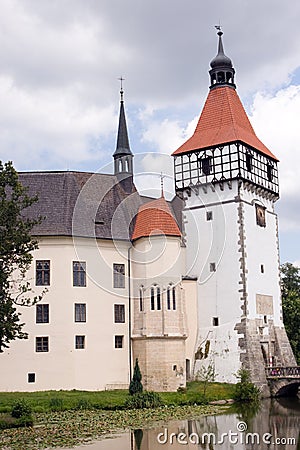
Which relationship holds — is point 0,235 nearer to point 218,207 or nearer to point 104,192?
point 104,192

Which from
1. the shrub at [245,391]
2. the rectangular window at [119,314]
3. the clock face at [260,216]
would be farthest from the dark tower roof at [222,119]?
the shrub at [245,391]

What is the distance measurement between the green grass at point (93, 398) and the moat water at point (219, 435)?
5.32 metres

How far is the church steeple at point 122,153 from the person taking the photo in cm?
4609

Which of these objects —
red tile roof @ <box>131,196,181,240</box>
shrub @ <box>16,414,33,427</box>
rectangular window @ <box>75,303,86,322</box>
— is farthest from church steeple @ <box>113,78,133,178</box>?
shrub @ <box>16,414,33,427</box>

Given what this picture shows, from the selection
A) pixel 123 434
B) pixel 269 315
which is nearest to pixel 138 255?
pixel 269 315

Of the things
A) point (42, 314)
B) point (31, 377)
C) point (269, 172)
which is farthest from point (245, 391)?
point (269, 172)

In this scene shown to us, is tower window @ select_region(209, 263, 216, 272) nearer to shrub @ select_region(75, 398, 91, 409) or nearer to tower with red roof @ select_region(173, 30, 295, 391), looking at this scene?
tower with red roof @ select_region(173, 30, 295, 391)

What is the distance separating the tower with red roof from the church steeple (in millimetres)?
3981

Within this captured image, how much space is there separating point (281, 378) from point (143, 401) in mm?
11209

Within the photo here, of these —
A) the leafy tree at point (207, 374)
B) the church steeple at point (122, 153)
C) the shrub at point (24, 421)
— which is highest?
the church steeple at point (122, 153)

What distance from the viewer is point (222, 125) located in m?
43.5

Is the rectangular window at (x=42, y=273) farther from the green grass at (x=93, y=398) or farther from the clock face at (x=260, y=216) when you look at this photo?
the clock face at (x=260, y=216)

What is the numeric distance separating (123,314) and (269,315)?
9846mm

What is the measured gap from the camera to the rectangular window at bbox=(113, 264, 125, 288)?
1556 inches
